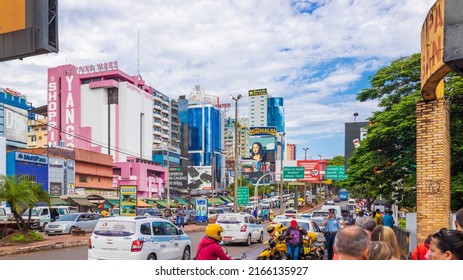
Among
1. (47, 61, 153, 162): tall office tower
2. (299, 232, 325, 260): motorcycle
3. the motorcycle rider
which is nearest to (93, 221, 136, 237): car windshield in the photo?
(299, 232, 325, 260): motorcycle

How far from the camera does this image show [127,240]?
38.5 feet

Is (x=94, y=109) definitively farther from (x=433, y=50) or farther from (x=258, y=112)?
(x=433, y=50)

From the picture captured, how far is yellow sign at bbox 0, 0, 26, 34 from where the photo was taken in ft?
38.2

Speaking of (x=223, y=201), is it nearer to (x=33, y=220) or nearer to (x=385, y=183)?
(x=33, y=220)

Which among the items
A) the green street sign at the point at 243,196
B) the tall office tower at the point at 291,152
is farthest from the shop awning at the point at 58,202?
the tall office tower at the point at 291,152

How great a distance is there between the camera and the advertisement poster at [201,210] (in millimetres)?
37062

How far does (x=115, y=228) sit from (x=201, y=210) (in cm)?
2551

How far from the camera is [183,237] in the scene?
1387 centimetres

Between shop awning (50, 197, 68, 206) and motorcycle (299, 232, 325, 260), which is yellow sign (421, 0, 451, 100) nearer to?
motorcycle (299, 232, 325, 260)

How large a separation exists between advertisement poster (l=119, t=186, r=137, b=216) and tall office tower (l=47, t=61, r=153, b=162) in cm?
5101

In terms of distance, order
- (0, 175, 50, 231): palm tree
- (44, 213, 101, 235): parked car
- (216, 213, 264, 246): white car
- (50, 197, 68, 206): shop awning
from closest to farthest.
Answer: (0, 175, 50, 231): palm tree
(216, 213, 264, 246): white car
(44, 213, 101, 235): parked car
(50, 197, 68, 206): shop awning

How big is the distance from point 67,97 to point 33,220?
51875 mm

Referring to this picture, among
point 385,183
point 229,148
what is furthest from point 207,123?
point 385,183

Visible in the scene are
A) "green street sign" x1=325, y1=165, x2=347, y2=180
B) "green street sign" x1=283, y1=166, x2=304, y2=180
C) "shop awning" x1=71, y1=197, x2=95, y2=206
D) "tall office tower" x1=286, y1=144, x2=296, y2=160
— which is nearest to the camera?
"shop awning" x1=71, y1=197, x2=95, y2=206
